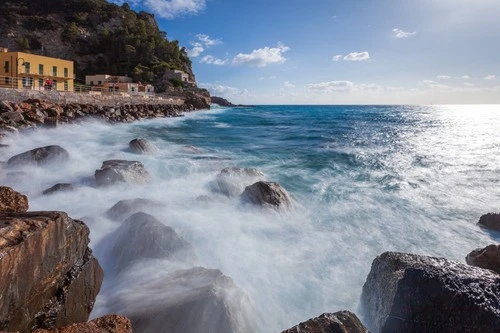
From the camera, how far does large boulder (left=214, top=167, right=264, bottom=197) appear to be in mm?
10644

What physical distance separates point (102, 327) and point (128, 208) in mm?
5170

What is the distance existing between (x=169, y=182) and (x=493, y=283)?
9.74 m

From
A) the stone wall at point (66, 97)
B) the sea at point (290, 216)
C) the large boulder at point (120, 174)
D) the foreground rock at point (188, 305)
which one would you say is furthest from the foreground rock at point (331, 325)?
the stone wall at point (66, 97)

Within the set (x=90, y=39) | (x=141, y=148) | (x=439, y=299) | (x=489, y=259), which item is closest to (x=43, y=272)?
(x=439, y=299)

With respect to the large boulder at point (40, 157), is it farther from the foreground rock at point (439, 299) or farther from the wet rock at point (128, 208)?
the foreground rock at point (439, 299)

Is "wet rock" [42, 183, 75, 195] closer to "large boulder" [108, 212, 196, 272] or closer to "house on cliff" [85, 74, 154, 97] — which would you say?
"large boulder" [108, 212, 196, 272]

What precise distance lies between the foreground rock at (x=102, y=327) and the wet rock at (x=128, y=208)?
185 inches

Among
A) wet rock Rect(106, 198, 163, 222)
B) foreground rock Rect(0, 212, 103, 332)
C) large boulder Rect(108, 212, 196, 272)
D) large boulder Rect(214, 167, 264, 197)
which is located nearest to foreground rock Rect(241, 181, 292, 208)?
large boulder Rect(214, 167, 264, 197)

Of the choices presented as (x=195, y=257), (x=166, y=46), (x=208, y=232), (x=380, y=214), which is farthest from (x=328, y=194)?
(x=166, y=46)

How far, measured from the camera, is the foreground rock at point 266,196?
944 cm

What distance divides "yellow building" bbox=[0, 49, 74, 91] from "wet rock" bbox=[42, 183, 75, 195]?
2670cm

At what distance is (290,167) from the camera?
52.5 ft

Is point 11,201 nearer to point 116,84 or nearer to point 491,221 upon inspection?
point 491,221

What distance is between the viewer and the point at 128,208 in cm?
802
